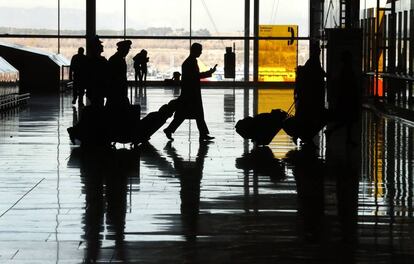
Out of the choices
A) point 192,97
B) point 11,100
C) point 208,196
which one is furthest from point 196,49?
point 11,100

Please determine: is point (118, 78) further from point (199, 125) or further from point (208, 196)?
point (208, 196)

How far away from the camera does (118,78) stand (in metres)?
16.4

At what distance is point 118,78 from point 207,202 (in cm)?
672

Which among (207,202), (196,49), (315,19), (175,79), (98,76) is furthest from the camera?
(315,19)

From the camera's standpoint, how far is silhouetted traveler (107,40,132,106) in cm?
1620

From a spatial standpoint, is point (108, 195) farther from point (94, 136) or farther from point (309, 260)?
point (94, 136)

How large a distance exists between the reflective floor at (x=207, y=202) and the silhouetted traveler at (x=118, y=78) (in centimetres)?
74

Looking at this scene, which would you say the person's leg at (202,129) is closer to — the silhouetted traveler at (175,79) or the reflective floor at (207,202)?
the reflective floor at (207,202)

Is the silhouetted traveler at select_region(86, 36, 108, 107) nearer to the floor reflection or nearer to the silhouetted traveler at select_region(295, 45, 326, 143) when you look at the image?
the floor reflection

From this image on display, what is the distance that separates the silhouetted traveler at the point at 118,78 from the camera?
1620 cm

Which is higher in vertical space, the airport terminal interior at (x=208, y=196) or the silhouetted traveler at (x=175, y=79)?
the silhouetted traveler at (x=175, y=79)

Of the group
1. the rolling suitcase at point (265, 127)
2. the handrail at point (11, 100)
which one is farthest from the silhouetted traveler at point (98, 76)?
the handrail at point (11, 100)

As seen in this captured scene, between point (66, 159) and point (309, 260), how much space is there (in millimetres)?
7497

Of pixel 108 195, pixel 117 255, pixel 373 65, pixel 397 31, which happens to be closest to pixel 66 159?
pixel 108 195
